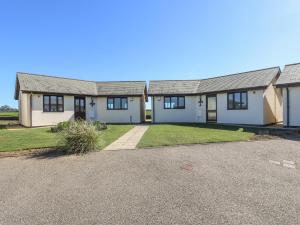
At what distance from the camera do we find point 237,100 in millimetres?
19047

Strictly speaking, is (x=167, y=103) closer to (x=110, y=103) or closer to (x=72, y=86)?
(x=110, y=103)

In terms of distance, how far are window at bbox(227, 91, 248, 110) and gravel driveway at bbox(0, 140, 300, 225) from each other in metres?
10.8

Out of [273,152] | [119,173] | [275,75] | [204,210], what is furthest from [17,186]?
[275,75]

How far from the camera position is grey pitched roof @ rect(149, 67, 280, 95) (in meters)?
17.9

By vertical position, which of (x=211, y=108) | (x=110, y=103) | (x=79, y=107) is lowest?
(x=211, y=108)

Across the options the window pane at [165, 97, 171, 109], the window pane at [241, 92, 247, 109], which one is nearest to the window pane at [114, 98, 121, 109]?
the window pane at [165, 97, 171, 109]

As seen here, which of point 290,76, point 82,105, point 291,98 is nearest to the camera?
point 291,98

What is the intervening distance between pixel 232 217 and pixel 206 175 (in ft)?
7.26

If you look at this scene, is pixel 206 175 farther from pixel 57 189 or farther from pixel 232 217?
pixel 57 189

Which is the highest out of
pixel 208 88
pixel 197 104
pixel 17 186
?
pixel 208 88

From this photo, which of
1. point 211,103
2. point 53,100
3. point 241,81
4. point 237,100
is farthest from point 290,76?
point 53,100

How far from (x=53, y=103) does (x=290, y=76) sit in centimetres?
2003

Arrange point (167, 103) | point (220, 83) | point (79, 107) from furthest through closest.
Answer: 1. point (167, 103)
2. point (79, 107)
3. point (220, 83)

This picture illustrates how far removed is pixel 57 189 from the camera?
5.14 metres
